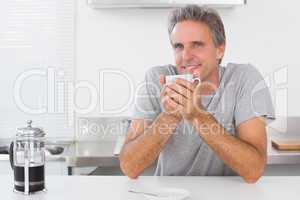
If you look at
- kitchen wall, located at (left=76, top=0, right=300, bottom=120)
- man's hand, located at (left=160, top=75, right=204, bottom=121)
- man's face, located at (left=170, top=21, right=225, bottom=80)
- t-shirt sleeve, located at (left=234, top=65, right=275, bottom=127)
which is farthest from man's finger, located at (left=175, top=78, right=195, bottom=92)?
kitchen wall, located at (left=76, top=0, right=300, bottom=120)

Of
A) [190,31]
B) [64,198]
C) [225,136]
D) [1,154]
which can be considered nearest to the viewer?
[64,198]

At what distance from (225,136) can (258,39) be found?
1.24 m

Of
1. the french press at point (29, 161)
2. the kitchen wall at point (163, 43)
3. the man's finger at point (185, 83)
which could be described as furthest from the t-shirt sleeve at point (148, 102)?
the kitchen wall at point (163, 43)

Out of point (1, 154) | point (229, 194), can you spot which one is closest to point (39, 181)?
point (229, 194)

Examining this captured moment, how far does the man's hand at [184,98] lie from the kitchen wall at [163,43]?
111cm

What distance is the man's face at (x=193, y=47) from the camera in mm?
1627

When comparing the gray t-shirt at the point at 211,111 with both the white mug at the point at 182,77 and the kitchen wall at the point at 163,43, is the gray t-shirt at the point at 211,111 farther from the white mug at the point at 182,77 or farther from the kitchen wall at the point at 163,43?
the kitchen wall at the point at 163,43

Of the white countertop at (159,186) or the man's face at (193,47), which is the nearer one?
the white countertop at (159,186)

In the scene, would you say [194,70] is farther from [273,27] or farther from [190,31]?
[273,27]

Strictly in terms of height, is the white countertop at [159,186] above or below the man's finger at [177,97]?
below

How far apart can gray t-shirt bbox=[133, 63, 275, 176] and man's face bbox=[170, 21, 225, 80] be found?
0.11 metres

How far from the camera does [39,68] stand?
2.66 m

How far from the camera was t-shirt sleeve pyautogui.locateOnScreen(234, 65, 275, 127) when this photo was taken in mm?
1621

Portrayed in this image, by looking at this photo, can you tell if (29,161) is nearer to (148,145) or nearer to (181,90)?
(148,145)
